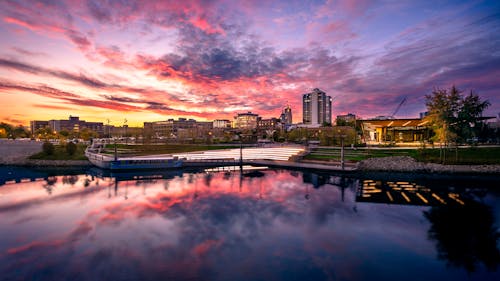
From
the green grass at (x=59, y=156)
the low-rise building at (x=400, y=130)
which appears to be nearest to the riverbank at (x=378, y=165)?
the green grass at (x=59, y=156)

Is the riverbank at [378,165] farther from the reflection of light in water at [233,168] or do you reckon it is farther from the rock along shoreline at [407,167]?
the reflection of light in water at [233,168]

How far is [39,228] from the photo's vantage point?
1862 centimetres

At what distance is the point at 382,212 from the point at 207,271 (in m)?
16.9

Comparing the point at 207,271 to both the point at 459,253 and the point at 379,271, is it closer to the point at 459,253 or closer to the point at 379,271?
the point at 379,271

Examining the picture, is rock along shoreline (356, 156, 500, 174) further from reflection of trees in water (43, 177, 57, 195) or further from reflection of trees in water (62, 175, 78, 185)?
reflection of trees in water (43, 177, 57, 195)

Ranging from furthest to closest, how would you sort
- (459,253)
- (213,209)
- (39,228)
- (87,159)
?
(87,159) < (213,209) < (39,228) < (459,253)

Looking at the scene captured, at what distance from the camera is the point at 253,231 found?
17.6 metres

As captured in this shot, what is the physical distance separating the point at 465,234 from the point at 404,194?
34.9 ft

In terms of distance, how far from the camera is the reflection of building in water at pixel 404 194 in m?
24.1

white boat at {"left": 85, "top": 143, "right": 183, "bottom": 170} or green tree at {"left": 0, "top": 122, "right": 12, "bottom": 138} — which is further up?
green tree at {"left": 0, "top": 122, "right": 12, "bottom": 138}

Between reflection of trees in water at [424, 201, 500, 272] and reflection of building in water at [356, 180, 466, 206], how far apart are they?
1745mm

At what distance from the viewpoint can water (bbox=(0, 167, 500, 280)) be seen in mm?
12609

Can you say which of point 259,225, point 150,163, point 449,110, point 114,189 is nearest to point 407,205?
point 259,225

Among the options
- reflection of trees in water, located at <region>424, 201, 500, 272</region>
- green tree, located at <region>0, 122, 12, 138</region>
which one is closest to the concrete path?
reflection of trees in water, located at <region>424, 201, 500, 272</region>
